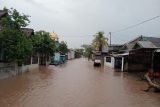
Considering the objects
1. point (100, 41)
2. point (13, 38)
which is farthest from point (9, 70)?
point (100, 41)

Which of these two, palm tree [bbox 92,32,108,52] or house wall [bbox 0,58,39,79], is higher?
palm tree [bbox 92,32,108,52]

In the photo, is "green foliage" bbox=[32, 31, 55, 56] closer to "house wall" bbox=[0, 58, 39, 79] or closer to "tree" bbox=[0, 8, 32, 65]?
"house wall" bbox=[0, 58, 39, 79]

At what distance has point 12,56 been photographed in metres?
26.3

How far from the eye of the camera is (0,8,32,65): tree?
25.6 meters

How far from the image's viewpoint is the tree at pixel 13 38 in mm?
25594

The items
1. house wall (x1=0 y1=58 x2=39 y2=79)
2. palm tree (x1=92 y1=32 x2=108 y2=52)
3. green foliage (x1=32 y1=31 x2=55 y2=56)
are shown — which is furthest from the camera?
palm tree (x1=92 y1=32 x2=108 y2=52)

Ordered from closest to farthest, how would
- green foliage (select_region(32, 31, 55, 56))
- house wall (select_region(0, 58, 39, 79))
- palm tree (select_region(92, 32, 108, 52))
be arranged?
house wall (select_region(0, 58, 39, 79)), green foliage (select_region(32, 31, 55, 56)), palm tree (select_region(92, 32, 108, 52))

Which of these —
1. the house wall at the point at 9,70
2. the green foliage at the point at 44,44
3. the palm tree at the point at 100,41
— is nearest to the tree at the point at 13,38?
the house wall at the point at 9,70

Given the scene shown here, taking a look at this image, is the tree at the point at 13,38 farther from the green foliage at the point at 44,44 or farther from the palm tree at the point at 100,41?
the palm tree at the point at 100,41

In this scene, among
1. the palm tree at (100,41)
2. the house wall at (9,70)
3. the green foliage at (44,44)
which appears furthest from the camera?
the palm tree at (100,41)

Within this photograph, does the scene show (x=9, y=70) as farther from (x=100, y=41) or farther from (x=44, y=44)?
(x=100, y=41)

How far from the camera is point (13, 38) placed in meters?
26.2

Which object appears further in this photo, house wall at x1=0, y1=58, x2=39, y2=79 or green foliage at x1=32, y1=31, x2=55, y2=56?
green foliage at x1=32, y1=31, x2=55, y2=56

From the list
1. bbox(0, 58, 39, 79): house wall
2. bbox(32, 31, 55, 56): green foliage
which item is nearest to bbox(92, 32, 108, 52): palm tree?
bbox(32, 31, 55, 56): green foliage
